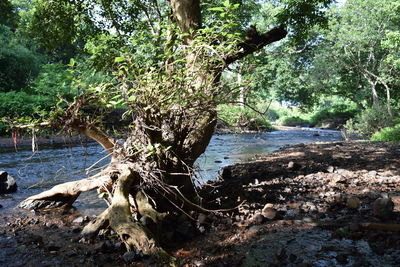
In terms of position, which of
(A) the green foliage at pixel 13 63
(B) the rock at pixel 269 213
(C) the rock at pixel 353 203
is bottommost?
(B) the rock at pixel 269 213

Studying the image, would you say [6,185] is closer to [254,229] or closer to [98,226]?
[98,226]

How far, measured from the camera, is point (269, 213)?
3.53m

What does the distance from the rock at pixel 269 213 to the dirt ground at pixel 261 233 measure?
0.01 meters

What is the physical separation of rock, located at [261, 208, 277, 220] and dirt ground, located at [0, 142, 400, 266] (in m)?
0.01

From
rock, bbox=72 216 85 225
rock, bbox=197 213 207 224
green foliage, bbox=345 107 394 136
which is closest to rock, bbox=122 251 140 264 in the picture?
rock, bbox=197 213 207 224

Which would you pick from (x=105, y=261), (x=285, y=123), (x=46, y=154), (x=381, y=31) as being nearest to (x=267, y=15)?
(x=381, y=31)

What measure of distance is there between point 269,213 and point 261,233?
0.47m

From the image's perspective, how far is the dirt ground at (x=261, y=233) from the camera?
2555 millimetres

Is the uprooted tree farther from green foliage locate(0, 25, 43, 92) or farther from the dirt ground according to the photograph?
green foliage locate(0, 25, 43, 92)

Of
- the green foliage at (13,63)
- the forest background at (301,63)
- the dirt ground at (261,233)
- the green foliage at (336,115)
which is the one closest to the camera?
the dirt ground at (261,233)

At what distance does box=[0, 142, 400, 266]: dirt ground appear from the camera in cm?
255

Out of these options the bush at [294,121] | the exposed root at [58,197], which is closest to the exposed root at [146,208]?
the exposed root at [58,197]

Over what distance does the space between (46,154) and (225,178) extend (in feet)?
24.6

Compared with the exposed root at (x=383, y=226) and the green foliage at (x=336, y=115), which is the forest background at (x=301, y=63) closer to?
the green foliage at (x=336, y=115)
